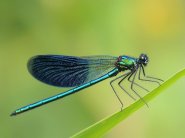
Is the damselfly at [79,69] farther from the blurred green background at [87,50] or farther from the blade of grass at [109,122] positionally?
the blade of grass at [109,122]

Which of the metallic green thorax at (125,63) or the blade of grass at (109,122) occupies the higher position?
the metallic green thorax at (125,63)

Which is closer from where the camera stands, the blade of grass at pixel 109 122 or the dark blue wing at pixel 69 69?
the blade of grass at pixel 109 122

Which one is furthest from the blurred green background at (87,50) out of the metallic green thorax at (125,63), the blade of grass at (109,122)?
the blade of grass at (109,122)

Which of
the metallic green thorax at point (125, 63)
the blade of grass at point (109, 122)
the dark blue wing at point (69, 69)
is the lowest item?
the blade of grass at point (109, 122)

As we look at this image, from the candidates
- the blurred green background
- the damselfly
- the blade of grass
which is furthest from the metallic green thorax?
the blade of grass

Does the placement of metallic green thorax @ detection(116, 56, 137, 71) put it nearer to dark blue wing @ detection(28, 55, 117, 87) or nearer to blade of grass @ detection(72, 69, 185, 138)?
dark blue wing @ detection(28, 55, 117, 87)
